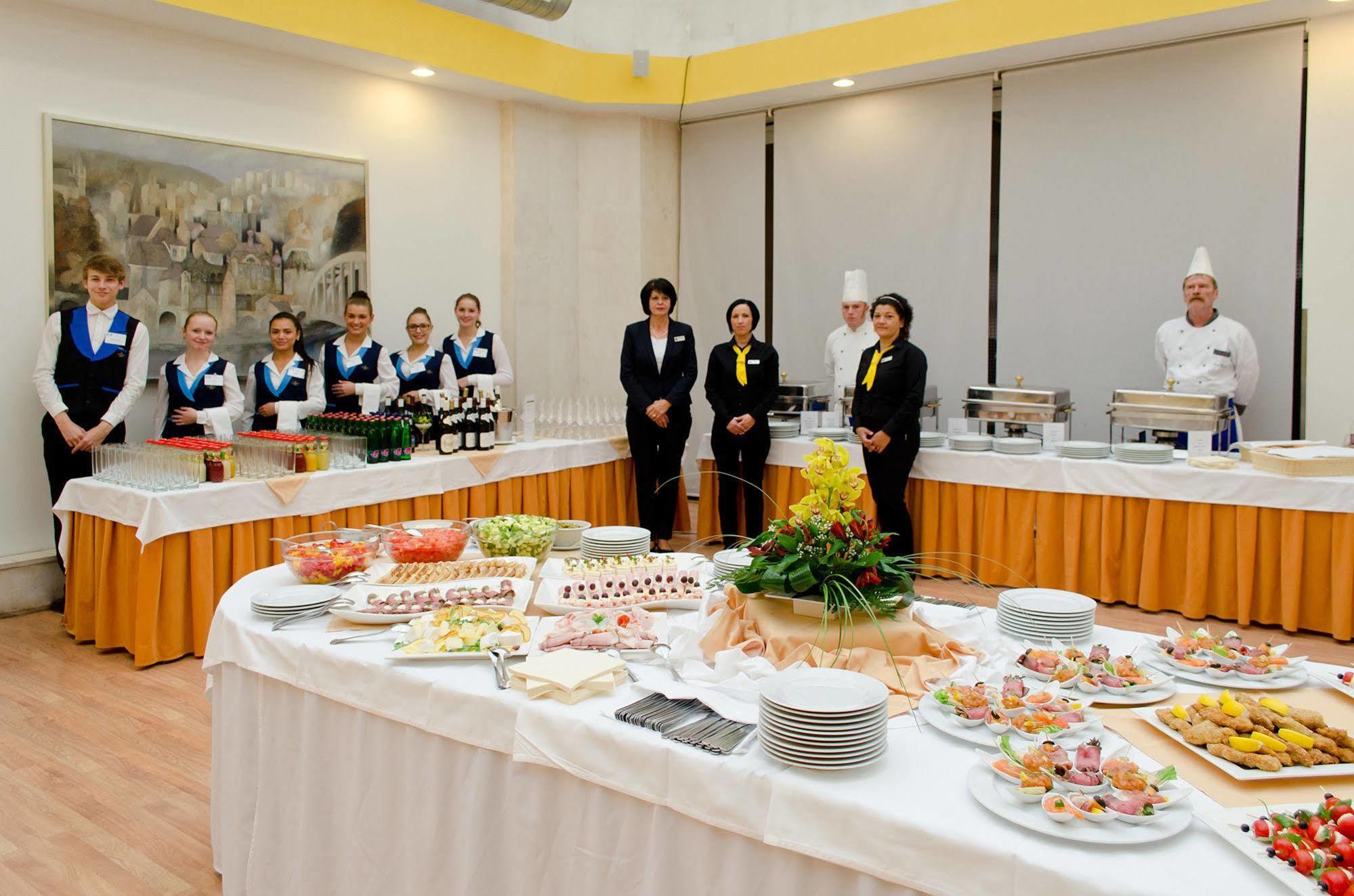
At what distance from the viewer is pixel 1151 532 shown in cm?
449

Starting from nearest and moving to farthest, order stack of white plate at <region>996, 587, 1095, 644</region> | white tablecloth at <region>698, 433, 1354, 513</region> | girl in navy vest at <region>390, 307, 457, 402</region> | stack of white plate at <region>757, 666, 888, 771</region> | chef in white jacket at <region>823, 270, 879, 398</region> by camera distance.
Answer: stack of white plate at <region>757, 666, 888, 771</region> → stack of white plate at <region>996, 587, 1095, 644</region> → white tablecloth at <region>698, 433, 1354, 513</region> → girl in navy vest at <region>390, 307, 457, 402</region> → chef in white jacket at <region>823, 270, 879, 398</region>

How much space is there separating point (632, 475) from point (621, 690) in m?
4.37

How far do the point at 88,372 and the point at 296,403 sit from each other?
888 mm

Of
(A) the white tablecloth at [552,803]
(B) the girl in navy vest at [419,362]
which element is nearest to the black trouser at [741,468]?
(B) the girl in navy vest at [419,362]

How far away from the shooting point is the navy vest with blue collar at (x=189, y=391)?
459cm

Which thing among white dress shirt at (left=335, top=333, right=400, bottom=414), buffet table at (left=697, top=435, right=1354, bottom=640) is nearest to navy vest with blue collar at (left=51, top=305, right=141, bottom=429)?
white dress shirt at (left=335, top=333, right=400, bottom=414)

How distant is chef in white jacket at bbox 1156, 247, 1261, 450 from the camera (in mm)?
5164

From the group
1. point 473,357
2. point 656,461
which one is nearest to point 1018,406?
point 656,461

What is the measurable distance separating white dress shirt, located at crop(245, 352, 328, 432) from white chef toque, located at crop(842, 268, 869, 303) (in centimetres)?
312

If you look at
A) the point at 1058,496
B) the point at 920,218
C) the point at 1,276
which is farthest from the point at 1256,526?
the point at 1,276

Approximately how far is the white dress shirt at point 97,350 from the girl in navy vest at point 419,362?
4.49 ft

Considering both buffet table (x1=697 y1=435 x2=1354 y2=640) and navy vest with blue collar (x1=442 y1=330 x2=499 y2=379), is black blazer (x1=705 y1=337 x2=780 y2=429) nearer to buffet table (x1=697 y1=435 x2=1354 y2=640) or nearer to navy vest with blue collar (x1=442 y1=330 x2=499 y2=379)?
buffet table (x1=697 y1=435 x2=1354 y2=640)

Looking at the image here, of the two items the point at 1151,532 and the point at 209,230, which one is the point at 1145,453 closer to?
the point at 1151,532

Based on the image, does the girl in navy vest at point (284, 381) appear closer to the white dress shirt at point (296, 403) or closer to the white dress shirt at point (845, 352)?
the white dress shirt at point (296, 403)
